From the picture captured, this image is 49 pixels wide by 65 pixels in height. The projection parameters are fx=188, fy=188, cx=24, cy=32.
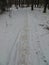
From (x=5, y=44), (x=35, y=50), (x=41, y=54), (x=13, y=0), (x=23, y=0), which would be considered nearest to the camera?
(x=41, y=54)

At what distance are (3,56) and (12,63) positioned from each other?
98cm

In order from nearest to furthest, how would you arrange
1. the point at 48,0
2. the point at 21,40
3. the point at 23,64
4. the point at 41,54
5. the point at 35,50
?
the point at 23,64 < the point at 41,54 < the point at 35,50 < the point at 21,40 < the point at 48,0

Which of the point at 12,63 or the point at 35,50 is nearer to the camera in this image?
the point at 12,63

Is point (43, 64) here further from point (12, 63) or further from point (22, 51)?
point (22, 51)

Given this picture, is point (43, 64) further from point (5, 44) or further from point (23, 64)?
point (5, 44)

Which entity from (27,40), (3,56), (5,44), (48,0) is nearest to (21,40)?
(27,40)

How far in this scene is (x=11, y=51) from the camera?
8680mm

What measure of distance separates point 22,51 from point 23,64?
174cm

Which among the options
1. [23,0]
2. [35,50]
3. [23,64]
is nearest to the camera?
[23,64]

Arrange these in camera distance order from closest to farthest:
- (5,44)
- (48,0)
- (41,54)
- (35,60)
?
1. (35,60)
2. (41,54)
3. (5,44)
4. (48,0)

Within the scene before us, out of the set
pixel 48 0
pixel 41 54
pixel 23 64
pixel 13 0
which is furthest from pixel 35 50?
pixel 13 0

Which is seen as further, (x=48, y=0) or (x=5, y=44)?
(x=48, y=0)

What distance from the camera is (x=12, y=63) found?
712cm

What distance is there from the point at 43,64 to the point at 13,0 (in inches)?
2322
